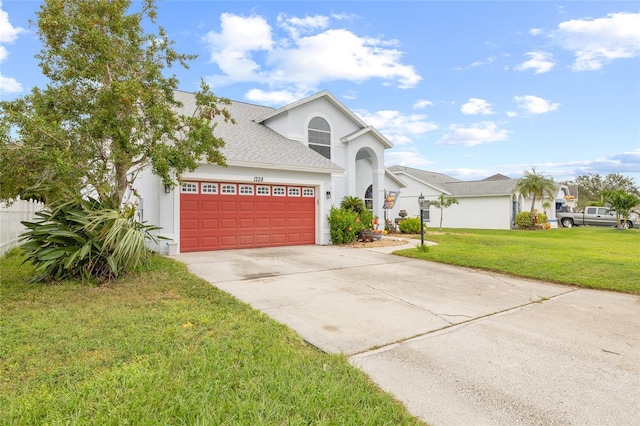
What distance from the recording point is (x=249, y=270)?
324 inches

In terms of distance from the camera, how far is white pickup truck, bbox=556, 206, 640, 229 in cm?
2661

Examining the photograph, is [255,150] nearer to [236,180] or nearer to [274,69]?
[236,180]

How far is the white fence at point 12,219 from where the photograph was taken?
30.3ft

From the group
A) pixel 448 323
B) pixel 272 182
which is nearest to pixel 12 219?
pixel 272 182

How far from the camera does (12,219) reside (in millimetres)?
10305

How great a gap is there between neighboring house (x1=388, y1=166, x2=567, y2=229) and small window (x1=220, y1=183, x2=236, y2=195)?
620 inches

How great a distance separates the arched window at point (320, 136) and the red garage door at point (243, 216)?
2999 mm

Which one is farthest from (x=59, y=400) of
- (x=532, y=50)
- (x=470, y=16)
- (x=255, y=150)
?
(x=532, y=50)

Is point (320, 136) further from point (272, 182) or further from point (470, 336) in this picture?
point (470, 336)

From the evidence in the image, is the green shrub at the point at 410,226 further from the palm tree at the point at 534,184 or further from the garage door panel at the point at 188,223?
the garage door panel at the point at 188,223

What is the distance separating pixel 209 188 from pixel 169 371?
912 cm

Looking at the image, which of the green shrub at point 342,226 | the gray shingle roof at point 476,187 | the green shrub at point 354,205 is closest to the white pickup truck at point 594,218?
the gray shingle roof at point 476,187

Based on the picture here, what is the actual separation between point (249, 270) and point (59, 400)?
5.65 m

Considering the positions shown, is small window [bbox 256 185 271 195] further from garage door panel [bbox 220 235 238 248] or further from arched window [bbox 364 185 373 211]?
arched window [bbox 364 185 373 211]
